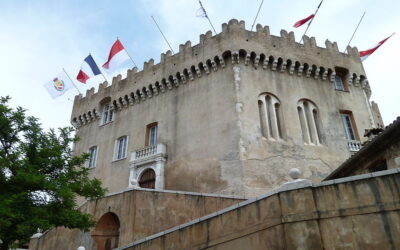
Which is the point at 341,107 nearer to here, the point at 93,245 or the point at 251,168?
the point at 251,168

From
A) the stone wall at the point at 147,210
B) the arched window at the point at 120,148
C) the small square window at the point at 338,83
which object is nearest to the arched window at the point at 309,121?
the small square window at the point at 338,83

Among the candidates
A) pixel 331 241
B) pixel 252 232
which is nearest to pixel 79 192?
pixel 252 232

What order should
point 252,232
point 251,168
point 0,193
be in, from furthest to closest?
point 251,168
point 0,193
point 252,232

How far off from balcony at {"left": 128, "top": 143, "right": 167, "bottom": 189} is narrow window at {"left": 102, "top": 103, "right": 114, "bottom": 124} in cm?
520

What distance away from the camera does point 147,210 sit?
15.0 m

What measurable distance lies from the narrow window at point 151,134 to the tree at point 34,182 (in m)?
8.18

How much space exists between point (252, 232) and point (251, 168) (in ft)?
29.0

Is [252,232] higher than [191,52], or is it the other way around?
[191,52]

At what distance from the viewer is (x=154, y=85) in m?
23.8

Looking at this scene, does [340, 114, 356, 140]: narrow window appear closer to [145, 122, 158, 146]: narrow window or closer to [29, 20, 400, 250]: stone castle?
[29, 20, 400, 250]: stone castle

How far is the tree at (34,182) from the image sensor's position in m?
11.7

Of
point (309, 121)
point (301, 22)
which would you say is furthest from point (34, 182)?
point (301, 22)

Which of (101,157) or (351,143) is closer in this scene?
(351,143)

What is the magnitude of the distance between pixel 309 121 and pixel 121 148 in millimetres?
12248
